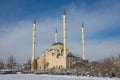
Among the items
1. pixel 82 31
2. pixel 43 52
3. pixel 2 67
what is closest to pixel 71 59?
pixel 82 31

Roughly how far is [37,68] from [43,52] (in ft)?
17.7

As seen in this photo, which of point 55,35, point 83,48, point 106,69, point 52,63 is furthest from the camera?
point 55,35

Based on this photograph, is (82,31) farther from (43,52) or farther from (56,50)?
(43,52)

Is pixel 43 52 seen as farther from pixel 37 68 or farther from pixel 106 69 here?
pixel 106 69

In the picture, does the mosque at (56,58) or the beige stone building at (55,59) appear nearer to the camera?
the mosque at (56,58)

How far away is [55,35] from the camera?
7556cm

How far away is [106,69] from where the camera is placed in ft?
140

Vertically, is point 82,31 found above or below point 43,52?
above

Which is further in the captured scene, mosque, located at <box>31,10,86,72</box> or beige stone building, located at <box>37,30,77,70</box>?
beige stone building, located at <box>37,30,77,70</box>

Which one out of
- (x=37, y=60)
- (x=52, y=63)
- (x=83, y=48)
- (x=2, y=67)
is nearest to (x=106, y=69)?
(x=83, y=48)

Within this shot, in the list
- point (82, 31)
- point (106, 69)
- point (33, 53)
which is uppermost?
point (82, 31)

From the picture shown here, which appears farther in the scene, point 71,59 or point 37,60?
point 37,60

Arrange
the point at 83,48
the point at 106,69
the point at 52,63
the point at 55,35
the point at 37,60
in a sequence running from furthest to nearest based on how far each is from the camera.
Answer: the point at 55,35 → the point at 37,60 → the point at 52,63 → the point at 83,48 → the point at 106,69

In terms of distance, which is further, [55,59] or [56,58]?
[55,59]
